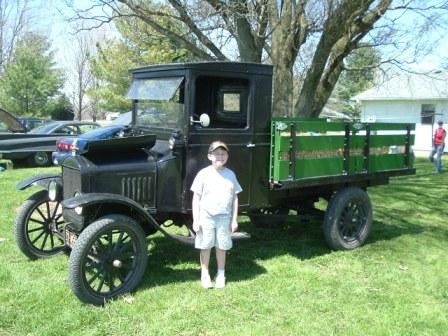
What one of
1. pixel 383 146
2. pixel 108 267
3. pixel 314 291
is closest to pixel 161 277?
pixel 108 267

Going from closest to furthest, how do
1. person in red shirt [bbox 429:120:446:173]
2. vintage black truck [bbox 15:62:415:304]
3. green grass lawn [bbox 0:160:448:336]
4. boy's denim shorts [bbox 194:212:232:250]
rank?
green grass lawn [bbox 0:160:448:336], vintage black truck [bbox 15:62:415:304], boy's denim shorts [bbox 194:212:232:250], person in red shirt [bbox 429:120:446:173]

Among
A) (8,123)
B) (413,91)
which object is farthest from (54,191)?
(413,91)

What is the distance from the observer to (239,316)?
448cm

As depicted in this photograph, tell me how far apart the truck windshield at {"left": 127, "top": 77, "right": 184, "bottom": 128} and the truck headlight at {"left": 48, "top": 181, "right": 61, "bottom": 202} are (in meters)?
1.18

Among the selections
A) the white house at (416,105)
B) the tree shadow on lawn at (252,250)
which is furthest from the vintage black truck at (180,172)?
the white house at (416,105)

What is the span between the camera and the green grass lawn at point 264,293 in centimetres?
430

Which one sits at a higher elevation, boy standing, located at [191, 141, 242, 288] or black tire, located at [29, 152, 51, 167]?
boy standing, located at [191, 141, 242, 288]

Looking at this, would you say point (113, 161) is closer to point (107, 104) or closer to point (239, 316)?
point (239, 316)

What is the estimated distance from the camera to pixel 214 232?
517cm

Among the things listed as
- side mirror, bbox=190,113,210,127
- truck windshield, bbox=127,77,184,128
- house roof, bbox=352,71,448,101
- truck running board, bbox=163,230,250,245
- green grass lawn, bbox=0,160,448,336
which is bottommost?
green grass lawn, bbox=0,160,448,336

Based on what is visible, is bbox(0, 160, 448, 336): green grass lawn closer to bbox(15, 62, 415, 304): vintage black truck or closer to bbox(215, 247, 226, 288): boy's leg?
bbox(215, 247, 226, 288): boy's leg

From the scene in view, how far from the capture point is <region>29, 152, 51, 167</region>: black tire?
1491 centimetres

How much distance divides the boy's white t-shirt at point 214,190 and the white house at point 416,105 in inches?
842

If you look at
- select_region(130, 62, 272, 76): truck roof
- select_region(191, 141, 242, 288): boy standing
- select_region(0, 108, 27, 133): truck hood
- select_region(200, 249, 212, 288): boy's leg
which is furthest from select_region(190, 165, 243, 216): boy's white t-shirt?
select_region(0, 108, 27, 133): truck hood
